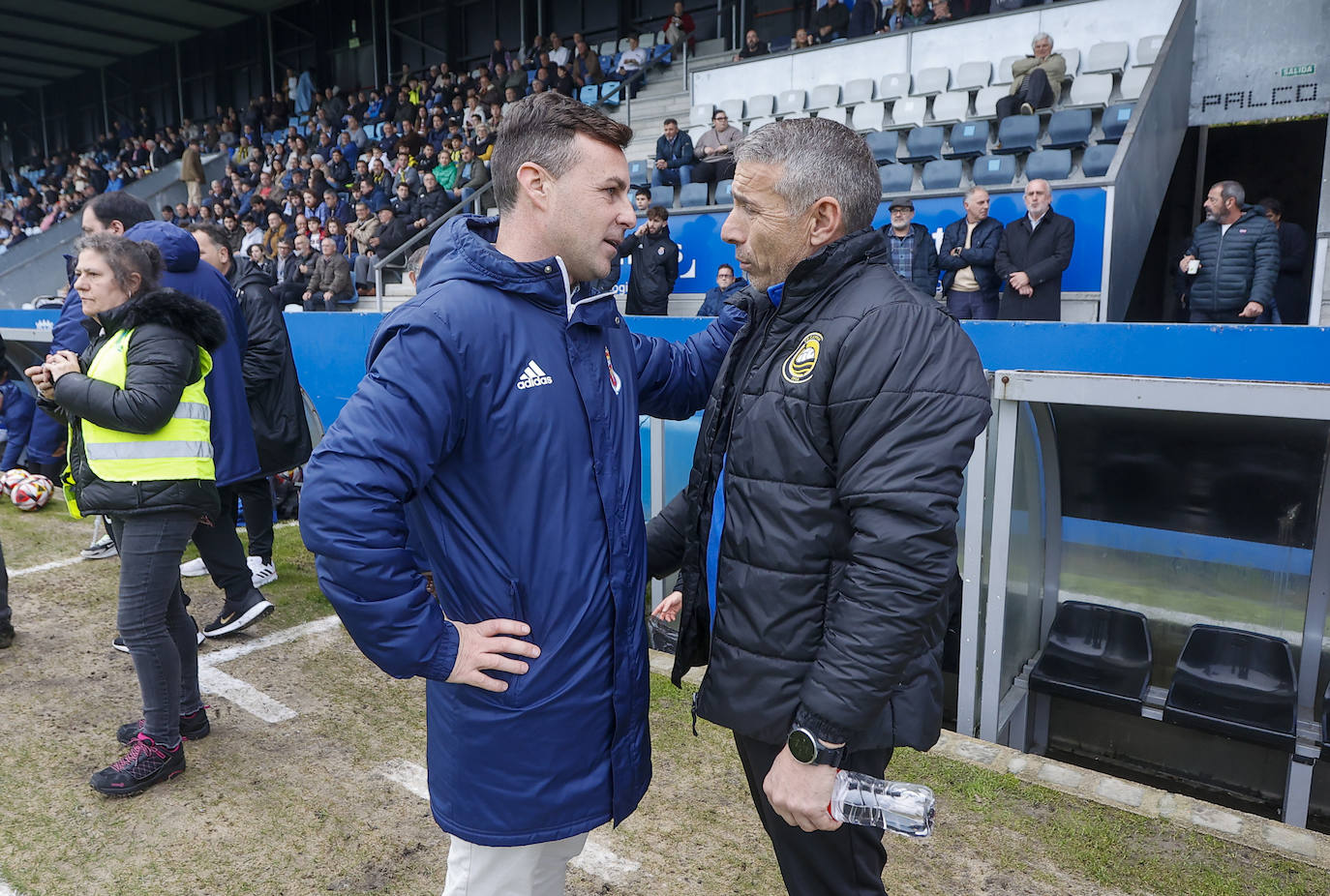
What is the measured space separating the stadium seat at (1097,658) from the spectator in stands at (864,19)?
10322mm

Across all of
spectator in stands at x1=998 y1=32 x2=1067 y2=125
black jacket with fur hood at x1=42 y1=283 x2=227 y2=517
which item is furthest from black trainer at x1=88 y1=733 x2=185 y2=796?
spectator in stands at x1=998 y1=32 x2=1067 y2=125

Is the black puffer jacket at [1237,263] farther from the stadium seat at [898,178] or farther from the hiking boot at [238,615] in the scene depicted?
the hiking boot at [238,615]

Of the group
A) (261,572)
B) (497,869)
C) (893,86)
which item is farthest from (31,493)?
(893,86)

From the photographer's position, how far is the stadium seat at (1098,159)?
870 cm

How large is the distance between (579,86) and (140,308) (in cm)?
1456

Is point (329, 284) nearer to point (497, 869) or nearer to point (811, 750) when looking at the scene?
point (497, 869)

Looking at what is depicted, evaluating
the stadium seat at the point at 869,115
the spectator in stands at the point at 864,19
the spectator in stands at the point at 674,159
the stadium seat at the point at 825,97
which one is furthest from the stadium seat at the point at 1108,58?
the spectator in stands at the point at 674,159

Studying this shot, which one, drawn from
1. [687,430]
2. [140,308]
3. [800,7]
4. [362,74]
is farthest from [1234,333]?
[362,74]

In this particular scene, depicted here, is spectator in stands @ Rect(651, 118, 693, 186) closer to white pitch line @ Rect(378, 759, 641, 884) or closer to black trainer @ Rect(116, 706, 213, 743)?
black trainer @ Rect(116, 706, 213, 743)

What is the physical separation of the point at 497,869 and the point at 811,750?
2.07 ft

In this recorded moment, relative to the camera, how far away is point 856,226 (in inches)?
65.1

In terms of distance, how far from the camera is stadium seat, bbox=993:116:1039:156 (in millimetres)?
9320

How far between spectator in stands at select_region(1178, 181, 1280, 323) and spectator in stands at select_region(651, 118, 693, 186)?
6.18m

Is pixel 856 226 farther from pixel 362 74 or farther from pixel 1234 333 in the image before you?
pixel 362 74
